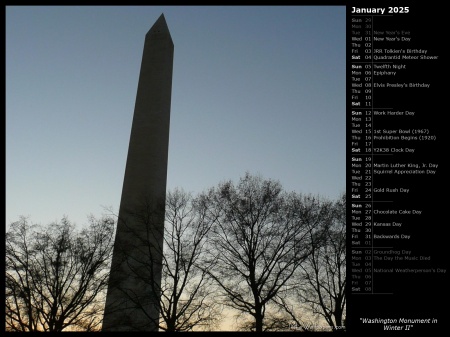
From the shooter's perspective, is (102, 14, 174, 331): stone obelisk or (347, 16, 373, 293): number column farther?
(102, 14, 174, 331): stone obelisk

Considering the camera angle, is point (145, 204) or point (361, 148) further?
point (145, 204)

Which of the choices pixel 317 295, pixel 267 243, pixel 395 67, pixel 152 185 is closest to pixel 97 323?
pixel 152 185

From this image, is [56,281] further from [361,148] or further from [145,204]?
[361,148]

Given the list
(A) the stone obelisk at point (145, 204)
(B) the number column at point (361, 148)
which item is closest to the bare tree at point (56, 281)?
(A) the stone obelisk at point (145, 204)

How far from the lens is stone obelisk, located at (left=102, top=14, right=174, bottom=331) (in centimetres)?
2882

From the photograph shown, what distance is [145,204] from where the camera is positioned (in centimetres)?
3169

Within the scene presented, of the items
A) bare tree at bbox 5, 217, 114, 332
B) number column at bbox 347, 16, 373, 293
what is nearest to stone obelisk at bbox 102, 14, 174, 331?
bare tree at bbox 5, 217, 114, 332

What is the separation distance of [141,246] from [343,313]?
1453 cm

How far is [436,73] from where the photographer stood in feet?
40.5

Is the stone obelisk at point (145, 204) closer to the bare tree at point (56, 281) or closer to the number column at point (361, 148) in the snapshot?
the bare tree at point (56, 281)

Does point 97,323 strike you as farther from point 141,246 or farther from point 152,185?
point 152,185

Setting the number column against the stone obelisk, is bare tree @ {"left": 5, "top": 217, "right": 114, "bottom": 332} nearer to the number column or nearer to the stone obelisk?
the stone obelisk

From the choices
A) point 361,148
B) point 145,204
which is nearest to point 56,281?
point 145,204

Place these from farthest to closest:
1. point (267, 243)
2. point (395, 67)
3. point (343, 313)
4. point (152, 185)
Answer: point (152, 185) < point (343, 313) < point (267, 243) < point (395, 67)
